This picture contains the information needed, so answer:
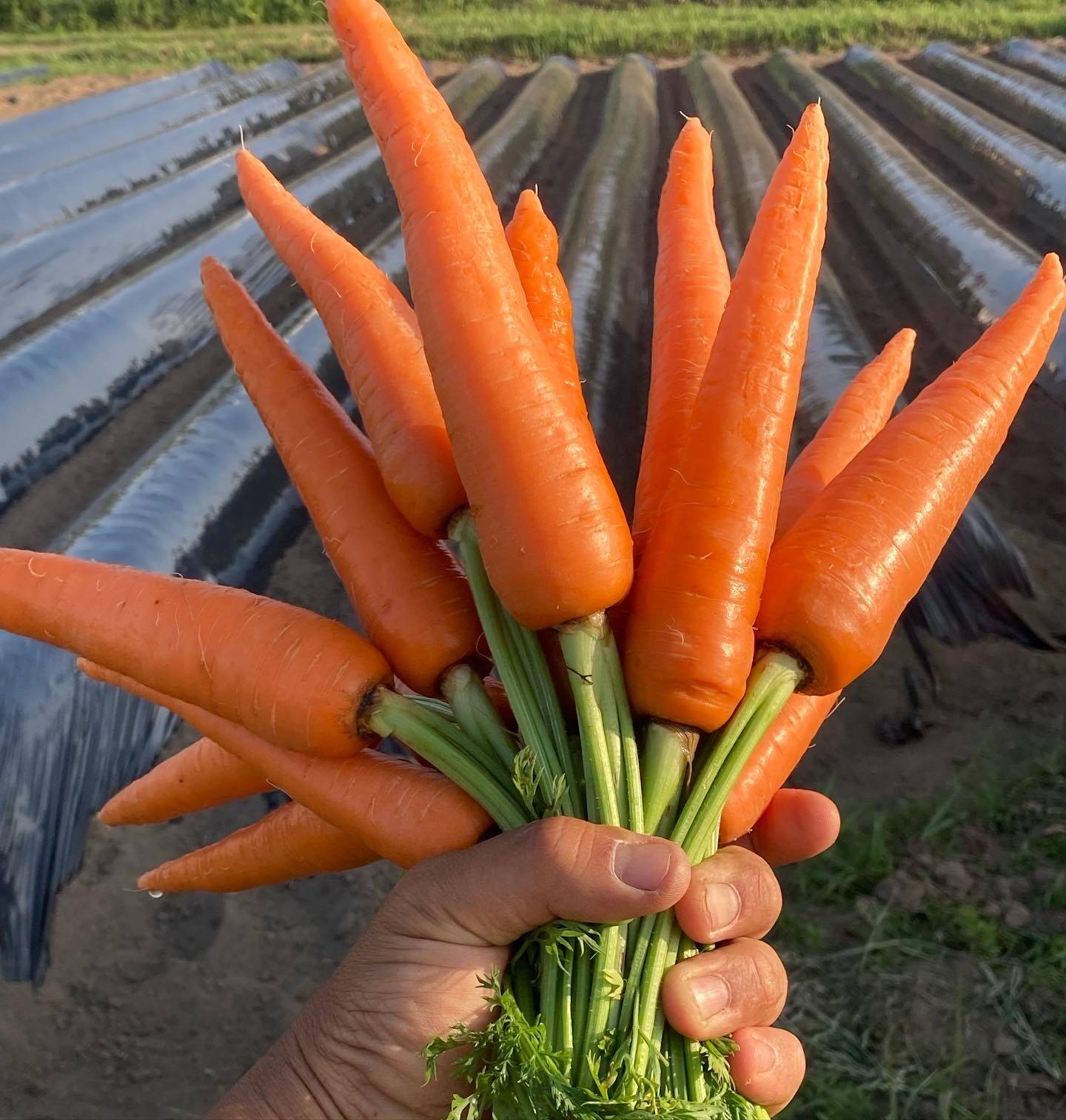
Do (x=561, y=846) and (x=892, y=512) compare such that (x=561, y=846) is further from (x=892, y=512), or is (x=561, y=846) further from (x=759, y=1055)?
(x=892, y=512)

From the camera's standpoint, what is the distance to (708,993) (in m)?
1.10

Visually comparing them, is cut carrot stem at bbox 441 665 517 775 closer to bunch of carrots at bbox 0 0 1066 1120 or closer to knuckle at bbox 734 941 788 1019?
bunch of carrots at bbox 0 0 1066 1120

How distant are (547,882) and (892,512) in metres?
0.69

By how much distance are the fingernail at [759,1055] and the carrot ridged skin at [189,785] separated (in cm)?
92

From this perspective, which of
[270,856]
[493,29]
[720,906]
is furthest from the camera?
[493,29]

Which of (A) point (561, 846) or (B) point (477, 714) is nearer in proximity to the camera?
(A) point (561, 846)

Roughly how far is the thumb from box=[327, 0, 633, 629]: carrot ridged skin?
10.8 inches

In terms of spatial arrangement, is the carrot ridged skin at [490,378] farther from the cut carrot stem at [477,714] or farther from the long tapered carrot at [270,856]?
the long tapered carrot at [270,856]

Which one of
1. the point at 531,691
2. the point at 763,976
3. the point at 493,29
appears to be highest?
the point at 493,29

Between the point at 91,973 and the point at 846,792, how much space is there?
6.89 ft

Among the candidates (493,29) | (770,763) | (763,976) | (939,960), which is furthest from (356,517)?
(493,29)

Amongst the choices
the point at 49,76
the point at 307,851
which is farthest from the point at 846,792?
the point at 49,76

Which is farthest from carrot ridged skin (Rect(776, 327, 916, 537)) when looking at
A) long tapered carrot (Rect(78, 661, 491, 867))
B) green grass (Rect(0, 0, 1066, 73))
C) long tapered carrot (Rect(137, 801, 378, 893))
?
green grass (Rect(0, 0, 1066, 73))

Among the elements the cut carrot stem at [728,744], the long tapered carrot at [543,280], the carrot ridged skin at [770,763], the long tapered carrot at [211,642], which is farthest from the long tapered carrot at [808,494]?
the long tapered carrot at [211,642]
